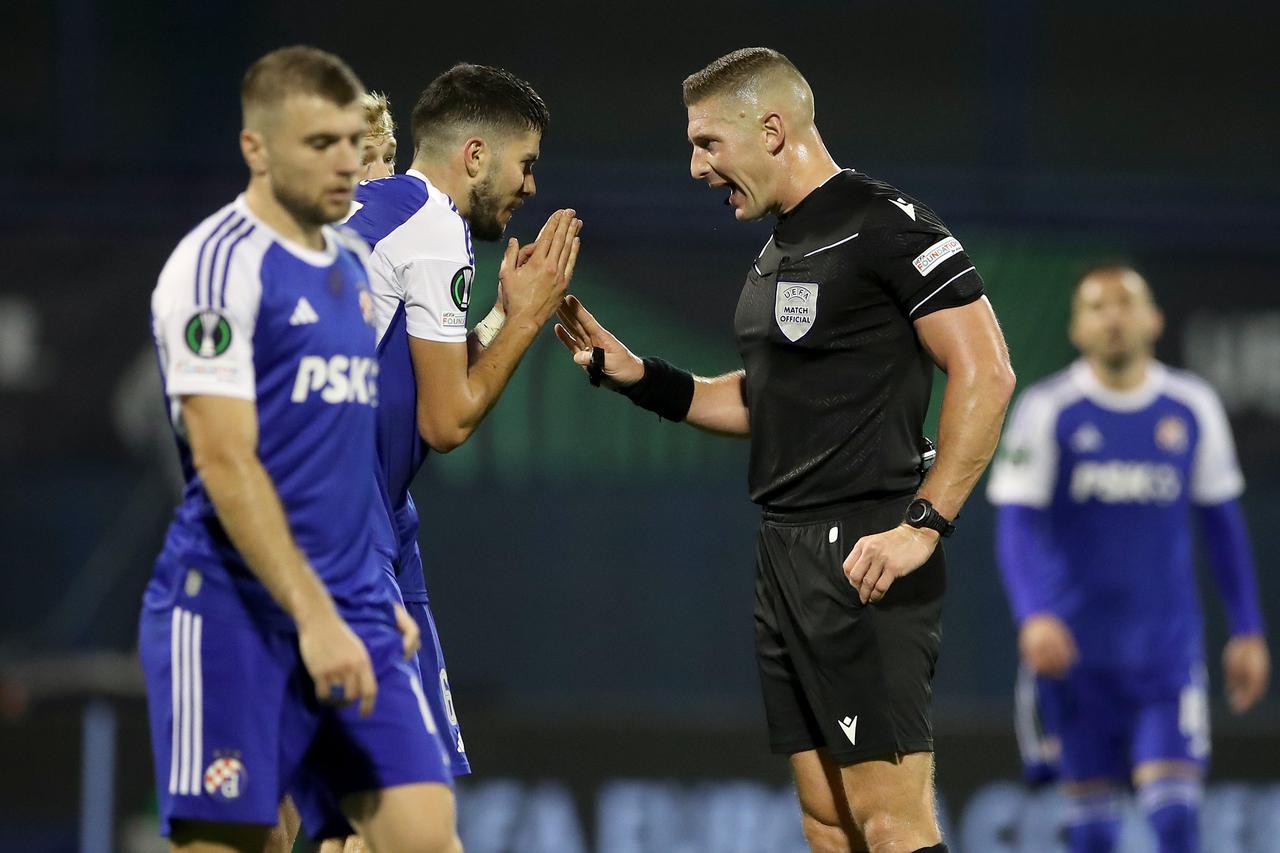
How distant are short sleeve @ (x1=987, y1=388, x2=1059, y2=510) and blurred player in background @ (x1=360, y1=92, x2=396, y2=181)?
3632mm

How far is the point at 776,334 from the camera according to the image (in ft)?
14.8

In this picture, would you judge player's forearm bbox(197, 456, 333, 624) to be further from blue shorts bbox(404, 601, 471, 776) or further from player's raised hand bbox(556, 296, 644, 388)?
player's raised hand bbox(556, 296, 644, 388)

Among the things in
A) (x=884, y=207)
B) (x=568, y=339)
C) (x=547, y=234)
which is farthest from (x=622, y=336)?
(x=884, y=207)

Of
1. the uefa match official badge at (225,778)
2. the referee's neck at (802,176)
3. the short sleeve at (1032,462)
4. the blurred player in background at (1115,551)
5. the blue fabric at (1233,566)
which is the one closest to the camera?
the uefa match official badge at (225,778)

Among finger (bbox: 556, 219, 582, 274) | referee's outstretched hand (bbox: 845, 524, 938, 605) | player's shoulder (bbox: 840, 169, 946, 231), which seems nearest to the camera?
referee's outstretched hand (bbox: 845, 524, 938, 605)

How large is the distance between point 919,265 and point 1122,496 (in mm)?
3644

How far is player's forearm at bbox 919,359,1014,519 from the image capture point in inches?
167

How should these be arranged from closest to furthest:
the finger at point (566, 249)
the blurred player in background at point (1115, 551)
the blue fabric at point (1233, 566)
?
the finger at point (566, 249)
the blurred player in background at point (1115, 551)
the blue fabric at point (1233, 566)

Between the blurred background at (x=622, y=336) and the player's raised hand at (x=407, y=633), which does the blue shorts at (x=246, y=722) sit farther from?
the blurred background at (x=622, y=336)

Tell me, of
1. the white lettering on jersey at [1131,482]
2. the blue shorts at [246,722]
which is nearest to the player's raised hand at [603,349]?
the blue shorts at [246,722]

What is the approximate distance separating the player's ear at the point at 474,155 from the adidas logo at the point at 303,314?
3.52 ft

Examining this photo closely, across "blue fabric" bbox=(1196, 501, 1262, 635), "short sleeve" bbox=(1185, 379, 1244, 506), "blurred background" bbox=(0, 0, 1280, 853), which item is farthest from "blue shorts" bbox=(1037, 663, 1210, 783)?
"short sleeve" bbox=(1185, 379, 1244, 506)

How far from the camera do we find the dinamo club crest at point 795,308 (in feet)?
14.5

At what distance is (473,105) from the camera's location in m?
4.44
